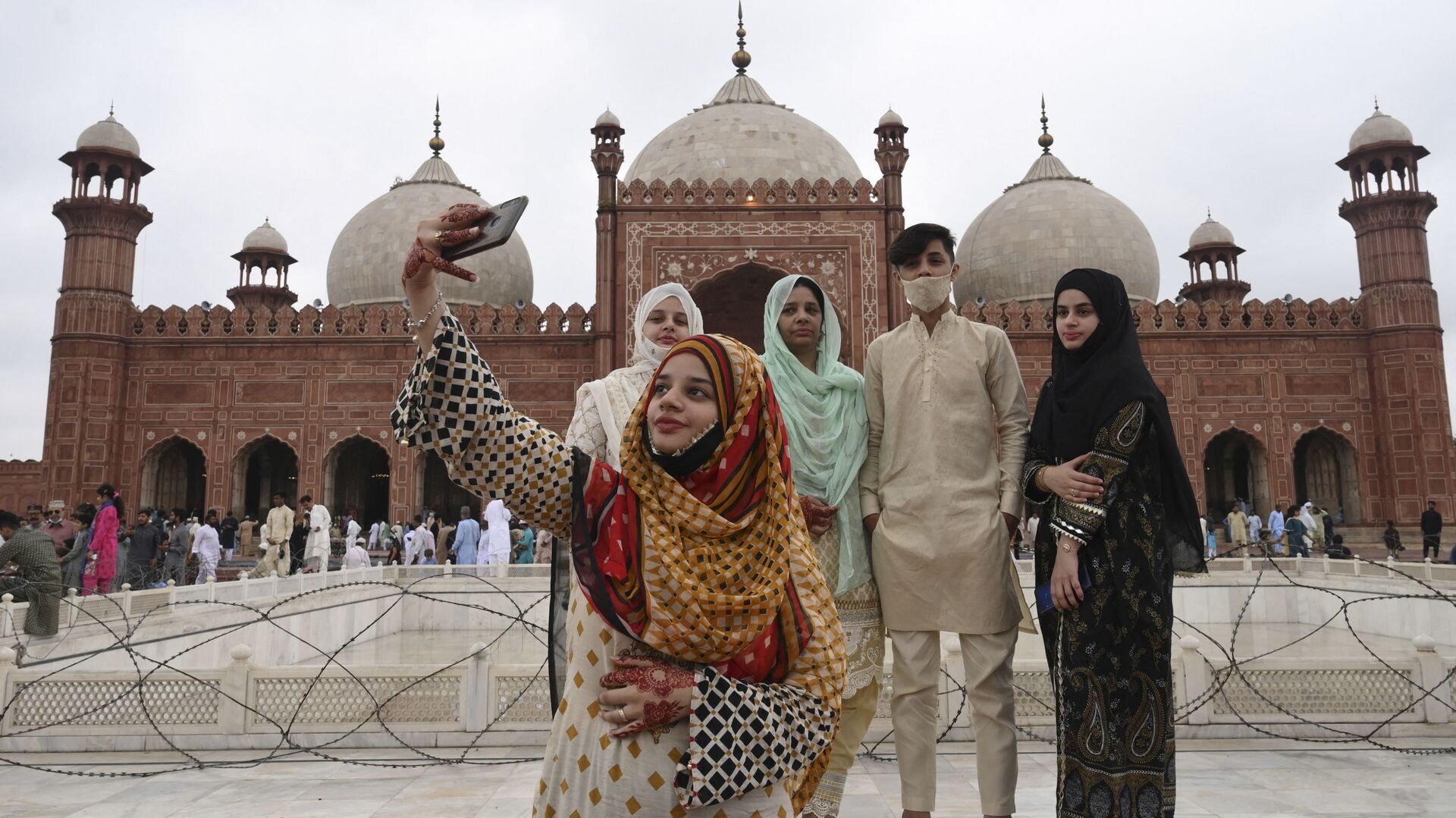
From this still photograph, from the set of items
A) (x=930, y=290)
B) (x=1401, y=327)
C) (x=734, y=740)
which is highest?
(x=1401, y=327)

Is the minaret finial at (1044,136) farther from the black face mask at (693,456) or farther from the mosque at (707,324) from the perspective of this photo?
the black face mask at (693,456)

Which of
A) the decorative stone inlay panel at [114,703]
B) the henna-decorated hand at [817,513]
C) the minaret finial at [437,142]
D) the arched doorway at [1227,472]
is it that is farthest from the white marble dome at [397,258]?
the henna-decorated hand at [817,513]

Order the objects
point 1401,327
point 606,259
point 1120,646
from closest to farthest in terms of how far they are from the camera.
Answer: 1. point 1120,646
2. point 606,259
3. point 1401,327

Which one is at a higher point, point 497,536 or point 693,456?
point 693,456

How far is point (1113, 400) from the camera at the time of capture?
2076mm

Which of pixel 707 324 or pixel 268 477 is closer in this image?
pixel 707 324

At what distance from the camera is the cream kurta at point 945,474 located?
2309 millimetres

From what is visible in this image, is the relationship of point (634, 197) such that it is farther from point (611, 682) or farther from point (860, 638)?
point (611, 682)

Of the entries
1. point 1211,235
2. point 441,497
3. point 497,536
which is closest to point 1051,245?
point 1211,235

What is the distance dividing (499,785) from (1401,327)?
16.7 m

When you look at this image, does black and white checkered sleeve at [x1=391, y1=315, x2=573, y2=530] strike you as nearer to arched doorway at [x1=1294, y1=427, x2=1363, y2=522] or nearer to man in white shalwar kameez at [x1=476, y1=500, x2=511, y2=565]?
man in white shalwar kameez at [x1=476, y1=500, x2=511, y2=565]

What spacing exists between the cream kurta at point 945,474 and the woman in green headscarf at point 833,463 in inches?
2.4

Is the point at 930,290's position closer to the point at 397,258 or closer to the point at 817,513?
the point at 817,513

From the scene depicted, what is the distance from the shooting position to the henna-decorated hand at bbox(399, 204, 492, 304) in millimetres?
1250
